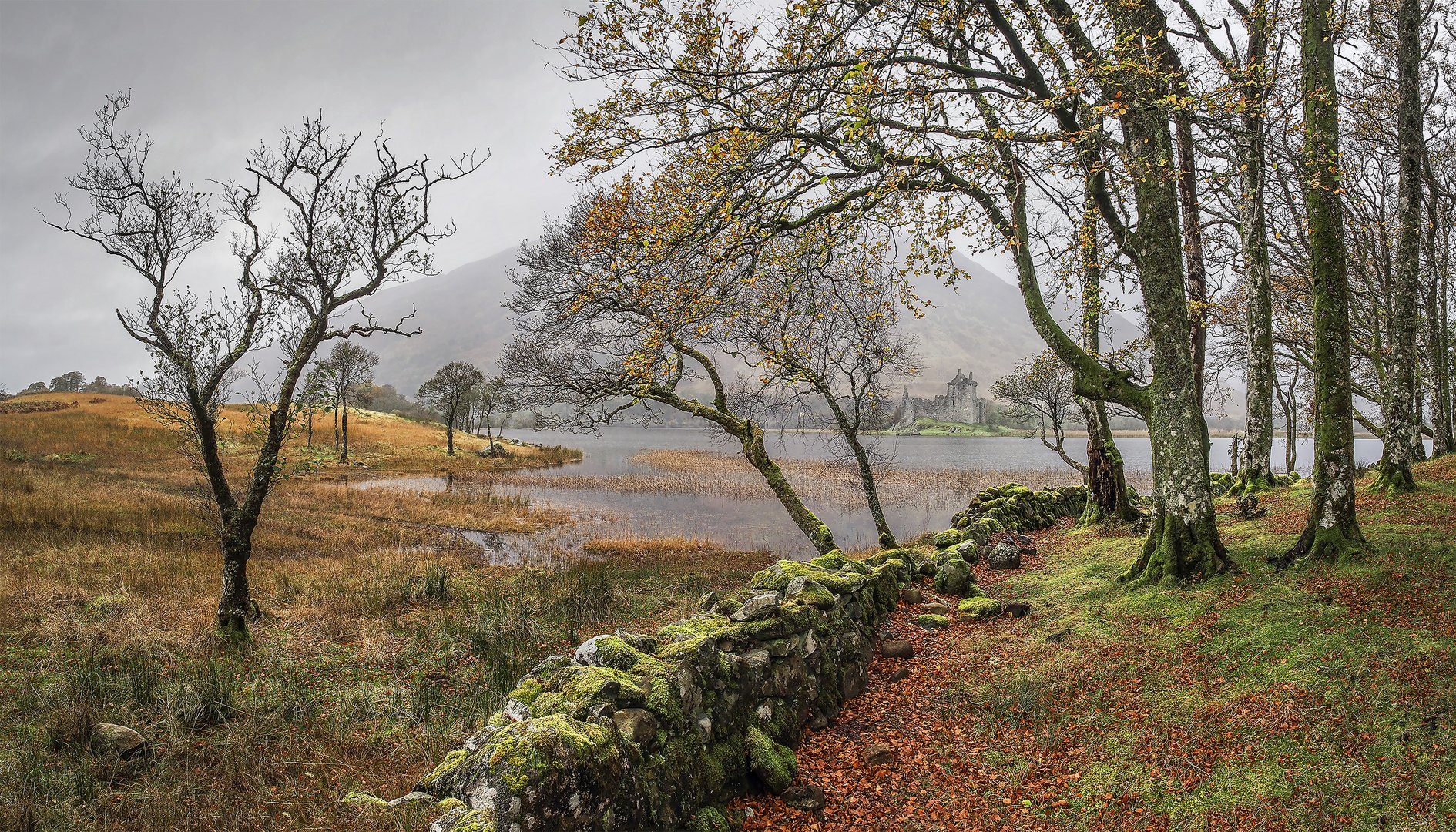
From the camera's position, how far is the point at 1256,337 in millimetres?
11828

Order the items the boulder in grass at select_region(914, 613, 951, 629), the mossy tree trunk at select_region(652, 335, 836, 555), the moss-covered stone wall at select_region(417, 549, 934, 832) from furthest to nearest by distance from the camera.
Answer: the mossy tree trunk at select_region(652, 335, 836, 555)
the boulder in grass at select_region(914, 613, 951, 629)
the moss-covered stone wall at select_region(417, 549, 934, 832)

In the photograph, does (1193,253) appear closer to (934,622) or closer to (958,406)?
(934,622)

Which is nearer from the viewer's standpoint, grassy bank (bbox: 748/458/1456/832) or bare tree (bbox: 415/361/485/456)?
grassy bank (bbox: 748/458/1456/832)

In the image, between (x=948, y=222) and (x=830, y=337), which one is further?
(x=830, y=337)

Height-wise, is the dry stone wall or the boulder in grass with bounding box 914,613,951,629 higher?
the dry stone wall

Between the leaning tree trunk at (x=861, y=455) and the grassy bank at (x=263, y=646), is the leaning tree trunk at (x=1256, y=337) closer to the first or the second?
the leaning tree trunk at (x=861, y=455)

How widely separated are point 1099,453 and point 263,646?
14880 millimetres

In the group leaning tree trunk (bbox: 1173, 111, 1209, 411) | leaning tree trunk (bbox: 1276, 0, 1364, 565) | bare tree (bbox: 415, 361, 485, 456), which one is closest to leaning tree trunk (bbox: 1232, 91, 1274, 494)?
leaning tree trunk (bbox: 1173, 111, 1209, 411)

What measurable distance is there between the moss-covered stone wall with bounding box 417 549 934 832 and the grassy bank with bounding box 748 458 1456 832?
371mm

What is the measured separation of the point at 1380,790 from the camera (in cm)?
336

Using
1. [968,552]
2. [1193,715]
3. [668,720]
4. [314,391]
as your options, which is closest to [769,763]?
[668,720]

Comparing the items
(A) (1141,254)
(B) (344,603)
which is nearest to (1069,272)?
(A) (1141,254)

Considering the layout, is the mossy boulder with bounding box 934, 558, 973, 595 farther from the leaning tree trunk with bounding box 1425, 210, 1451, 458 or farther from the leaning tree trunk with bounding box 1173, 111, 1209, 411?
A: the leaning tree trunk with bounding box 1425, 210, 1451, 458

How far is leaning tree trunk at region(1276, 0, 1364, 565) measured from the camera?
6.17 m
